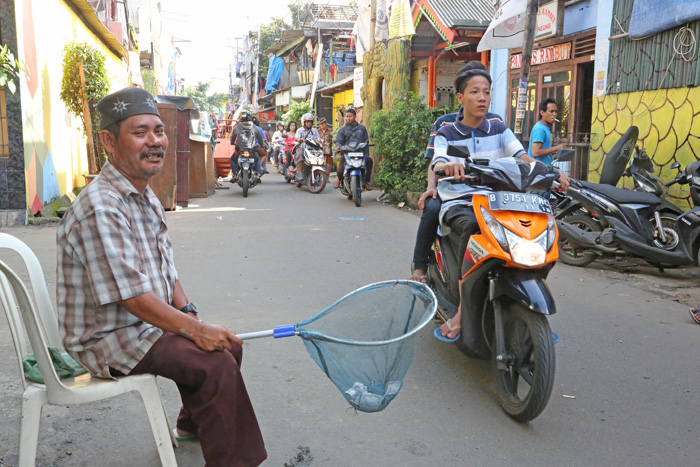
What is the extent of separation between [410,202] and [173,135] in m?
4.38

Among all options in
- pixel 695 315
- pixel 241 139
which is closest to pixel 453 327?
pixel 695 315

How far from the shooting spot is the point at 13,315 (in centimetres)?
235

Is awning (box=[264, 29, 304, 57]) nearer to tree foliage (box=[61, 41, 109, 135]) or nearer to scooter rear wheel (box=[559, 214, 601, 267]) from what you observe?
tree foliage (box=[61, 41, 109, 135])

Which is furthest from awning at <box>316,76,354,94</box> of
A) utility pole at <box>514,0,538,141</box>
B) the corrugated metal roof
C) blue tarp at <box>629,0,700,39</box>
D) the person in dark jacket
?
blue tarp at <box>629,0,700,39</box>

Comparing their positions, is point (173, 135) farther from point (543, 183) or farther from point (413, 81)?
point (413, 81)

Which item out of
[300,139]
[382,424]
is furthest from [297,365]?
[300,139]

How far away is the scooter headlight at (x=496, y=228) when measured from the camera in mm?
3068

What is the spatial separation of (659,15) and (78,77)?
8.79m

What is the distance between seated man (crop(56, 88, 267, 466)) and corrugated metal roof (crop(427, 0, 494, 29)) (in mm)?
11643

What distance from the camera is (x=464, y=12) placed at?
13836 mm

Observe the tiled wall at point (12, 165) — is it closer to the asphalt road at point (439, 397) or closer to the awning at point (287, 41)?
the asphalt road at point (439, 397)

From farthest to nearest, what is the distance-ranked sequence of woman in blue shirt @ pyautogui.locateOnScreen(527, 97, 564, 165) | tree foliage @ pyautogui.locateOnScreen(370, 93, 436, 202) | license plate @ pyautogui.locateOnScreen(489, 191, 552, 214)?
tree foliage @ pyautogui.locateOnScreen(370, 93, 436, 202), woman in blue shirt @ pyautogui.locateOnScreen(527, 97, 564, 165), license plate @ pyautogui.locateOnScreen(489, 191, 552, 214)

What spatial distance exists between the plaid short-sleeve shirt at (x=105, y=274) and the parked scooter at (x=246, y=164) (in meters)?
11.1

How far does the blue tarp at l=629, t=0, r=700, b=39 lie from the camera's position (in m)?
7.95
